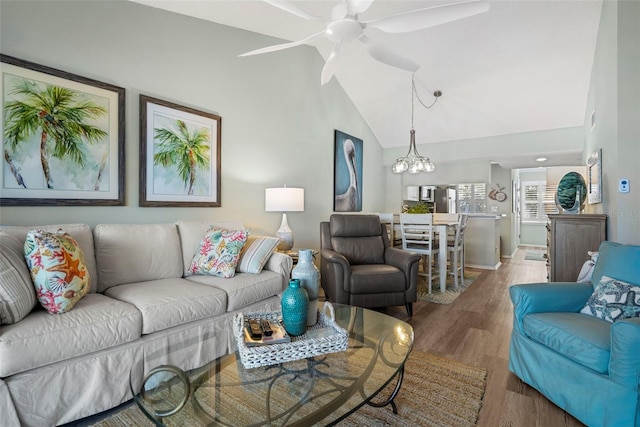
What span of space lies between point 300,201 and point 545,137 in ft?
14.2

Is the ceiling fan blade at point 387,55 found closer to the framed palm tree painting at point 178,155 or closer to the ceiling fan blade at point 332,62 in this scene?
the ceiling fan blade at point 332,62

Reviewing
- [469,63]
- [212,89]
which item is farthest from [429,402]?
[469,63]

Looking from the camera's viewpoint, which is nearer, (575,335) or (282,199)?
(575,335)

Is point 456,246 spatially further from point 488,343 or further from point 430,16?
point 430,16

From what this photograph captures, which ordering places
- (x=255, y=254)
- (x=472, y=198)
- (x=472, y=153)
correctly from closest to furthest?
(x=255, y=254) → (x=472, y=153) → (x=472, y=198)

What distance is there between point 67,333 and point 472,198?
20.8 ft

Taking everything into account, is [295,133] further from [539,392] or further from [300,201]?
[539,392]

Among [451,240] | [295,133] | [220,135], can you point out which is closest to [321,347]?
[220,135]

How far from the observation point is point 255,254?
101 inches

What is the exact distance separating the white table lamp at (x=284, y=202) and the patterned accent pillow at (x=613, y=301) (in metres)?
2.47

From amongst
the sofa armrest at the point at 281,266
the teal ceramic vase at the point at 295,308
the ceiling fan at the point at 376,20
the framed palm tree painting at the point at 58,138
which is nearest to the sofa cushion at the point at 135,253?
the framed palm tree painting at the point at 58,138

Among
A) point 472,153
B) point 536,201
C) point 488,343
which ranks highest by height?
point 472,153

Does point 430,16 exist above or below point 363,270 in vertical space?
above

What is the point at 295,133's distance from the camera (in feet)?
13.3
